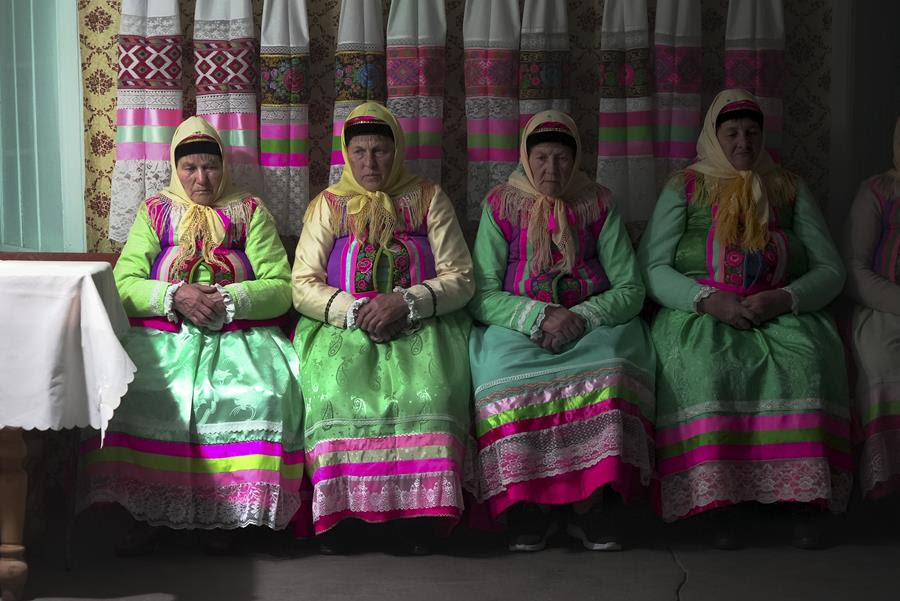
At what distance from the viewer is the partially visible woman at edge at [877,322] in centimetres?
381

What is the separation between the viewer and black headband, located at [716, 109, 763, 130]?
4.18m

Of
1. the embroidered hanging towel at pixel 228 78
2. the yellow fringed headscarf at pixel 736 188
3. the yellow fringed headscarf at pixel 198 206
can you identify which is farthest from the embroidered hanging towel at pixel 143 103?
the yellow fringed headscarf at pixel 736 188

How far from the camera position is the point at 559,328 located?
386 cm

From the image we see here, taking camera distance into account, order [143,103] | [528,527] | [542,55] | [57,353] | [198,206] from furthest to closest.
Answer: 1. [542,55]
2. [143,103]
3. [198,206]
4. [528,527]
5. [57,353]

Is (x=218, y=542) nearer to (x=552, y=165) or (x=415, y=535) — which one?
(x=415, y=535)

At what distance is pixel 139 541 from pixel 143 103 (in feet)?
5.53

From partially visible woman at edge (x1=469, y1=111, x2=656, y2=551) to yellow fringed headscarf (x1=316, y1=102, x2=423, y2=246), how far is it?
1.10ft

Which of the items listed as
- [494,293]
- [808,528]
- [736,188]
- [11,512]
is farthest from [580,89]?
[11,512]

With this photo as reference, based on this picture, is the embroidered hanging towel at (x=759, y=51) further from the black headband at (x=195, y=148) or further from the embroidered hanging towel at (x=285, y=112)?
the black headband at (x=195, y=148)

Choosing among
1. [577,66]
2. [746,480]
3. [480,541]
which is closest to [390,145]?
[577,66]

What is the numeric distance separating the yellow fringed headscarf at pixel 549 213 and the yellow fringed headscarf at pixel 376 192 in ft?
1.36

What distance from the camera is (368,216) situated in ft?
13.3

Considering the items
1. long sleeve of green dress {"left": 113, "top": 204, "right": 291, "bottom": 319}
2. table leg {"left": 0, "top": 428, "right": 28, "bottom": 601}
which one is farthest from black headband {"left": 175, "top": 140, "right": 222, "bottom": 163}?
table leg {"left": 0, "top": 428, "right": 28, "bottom": 601}

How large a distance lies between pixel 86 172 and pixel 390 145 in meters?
1.29
